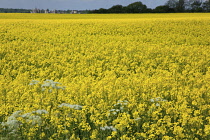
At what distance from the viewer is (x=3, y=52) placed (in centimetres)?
1303

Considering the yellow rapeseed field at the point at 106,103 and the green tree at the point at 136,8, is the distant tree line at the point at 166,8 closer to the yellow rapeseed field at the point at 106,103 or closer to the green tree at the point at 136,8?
the green tree at the point at 136,8

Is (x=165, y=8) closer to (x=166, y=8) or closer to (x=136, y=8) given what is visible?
(x=166, y=8)

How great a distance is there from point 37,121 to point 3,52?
946 centimetres

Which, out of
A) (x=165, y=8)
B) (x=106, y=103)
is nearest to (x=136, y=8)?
(x=165, y=8)

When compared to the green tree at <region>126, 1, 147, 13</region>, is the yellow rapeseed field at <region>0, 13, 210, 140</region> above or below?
below

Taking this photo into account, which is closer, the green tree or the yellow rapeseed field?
the yellow rapeseed field

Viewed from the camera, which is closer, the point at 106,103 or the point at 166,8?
the point at 106,103

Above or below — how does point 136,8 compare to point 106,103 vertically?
above

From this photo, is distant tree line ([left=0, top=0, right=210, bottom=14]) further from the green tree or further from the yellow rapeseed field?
the yellow rapeseed field

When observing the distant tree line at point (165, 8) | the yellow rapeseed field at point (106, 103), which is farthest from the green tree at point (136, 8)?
the yellow rapeseed field at point (106, 103)

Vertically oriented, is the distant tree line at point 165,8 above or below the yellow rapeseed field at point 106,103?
above

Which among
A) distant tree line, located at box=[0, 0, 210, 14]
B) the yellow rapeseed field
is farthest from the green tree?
the yellow rapeseed field

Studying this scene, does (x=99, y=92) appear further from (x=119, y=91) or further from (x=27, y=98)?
(x=27, y=98)

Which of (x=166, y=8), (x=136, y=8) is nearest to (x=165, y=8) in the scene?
(x=166, y=8)
